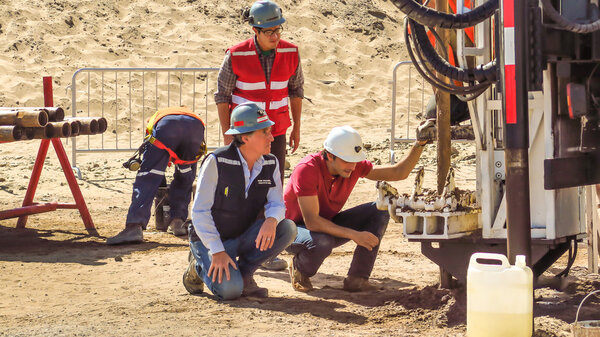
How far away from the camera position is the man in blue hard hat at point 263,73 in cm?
750

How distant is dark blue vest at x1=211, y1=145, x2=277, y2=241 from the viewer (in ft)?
21.2

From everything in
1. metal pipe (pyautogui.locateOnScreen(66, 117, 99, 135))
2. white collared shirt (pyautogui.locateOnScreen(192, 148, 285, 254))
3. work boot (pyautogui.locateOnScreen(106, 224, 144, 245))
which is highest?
metal pipe (pyautogui.locateOnScreen(66, 117, 99, 135))

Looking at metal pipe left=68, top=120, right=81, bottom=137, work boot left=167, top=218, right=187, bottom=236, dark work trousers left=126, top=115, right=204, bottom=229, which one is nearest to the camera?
dark work trousers left=126, top=115, right=204, bottom=229

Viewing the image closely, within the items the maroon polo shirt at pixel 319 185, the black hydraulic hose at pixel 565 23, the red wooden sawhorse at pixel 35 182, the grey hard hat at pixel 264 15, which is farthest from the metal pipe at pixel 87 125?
the black hydraulic hose at pixel 565 23

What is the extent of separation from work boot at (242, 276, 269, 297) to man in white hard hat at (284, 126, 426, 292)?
357 mm

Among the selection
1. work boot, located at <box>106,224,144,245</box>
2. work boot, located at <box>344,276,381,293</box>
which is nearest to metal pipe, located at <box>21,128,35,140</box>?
work boot, located at <box>106,224,144,245</box>

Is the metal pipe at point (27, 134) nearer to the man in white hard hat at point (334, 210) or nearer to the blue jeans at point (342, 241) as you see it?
the man in white hard hat at point (334, 210)

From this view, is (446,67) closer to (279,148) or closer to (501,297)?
(501,297)

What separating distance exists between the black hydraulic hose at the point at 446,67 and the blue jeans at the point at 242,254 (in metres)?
1.61

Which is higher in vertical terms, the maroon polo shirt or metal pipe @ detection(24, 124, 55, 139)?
metal pipe @ detection(24, 124, 55, 139)

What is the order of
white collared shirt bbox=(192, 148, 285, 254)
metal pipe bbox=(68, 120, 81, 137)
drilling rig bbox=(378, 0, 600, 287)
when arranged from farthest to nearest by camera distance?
metal pipe bbox=(68, 120, 81, 137) < white collared shirt bbox=(192, 148, 285, 254) < drilling rig bbox=(378, 0, 600, 287)

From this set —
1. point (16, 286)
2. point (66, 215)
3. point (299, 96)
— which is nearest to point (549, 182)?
point (299, 96)

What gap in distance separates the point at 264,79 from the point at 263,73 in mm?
47

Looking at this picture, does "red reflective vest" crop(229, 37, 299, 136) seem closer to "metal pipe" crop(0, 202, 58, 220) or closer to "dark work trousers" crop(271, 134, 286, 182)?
"dark work trousers" crop(271, 134, 286, 182)
